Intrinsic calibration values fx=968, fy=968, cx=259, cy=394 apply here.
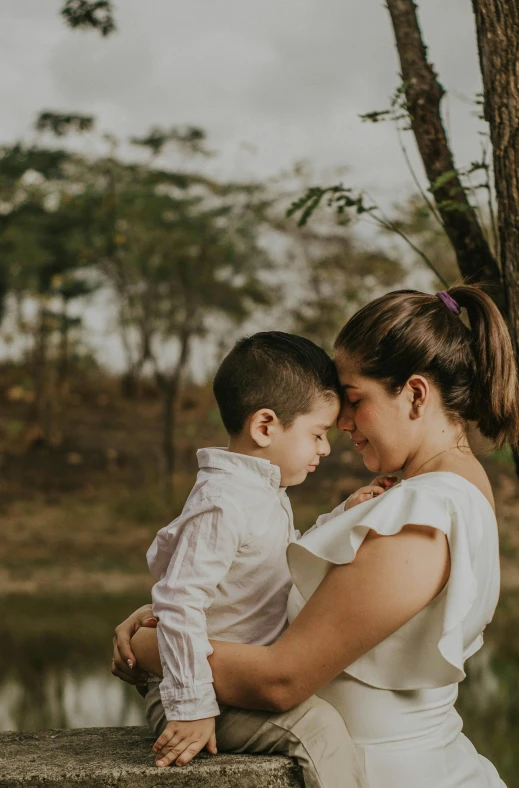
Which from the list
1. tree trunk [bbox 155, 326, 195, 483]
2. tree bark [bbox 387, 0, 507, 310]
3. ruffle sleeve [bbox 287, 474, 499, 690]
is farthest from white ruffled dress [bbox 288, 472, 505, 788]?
tree trunk [bbox 155, 326, 195, 483]

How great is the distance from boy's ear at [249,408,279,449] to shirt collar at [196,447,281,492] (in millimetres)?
37

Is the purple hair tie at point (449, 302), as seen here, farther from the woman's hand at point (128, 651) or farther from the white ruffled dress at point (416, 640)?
the woman's hand at point (128, 651)

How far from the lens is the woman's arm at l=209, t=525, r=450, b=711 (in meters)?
1.56

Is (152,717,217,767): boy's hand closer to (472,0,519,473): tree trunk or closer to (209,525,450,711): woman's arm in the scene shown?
(209,525,450,711): woman's arm

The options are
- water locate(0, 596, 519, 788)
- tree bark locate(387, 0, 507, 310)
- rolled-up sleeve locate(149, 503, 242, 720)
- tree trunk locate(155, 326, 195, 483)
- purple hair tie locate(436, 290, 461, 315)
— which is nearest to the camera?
rolled-up sleeve locate(149, 503, 242, 720)

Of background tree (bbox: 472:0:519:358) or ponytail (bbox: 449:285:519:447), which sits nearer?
ponytail (bbox: 449:285:519:447)

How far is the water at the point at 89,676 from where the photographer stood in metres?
6.48

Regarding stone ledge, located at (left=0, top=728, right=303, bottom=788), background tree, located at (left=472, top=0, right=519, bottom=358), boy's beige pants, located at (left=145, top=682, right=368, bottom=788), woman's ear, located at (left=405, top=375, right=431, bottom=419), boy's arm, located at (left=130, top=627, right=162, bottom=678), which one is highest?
background tree, located at (left=472, top=0, right=519, bottom=358)

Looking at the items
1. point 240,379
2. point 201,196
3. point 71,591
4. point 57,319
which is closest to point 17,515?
point 71,591

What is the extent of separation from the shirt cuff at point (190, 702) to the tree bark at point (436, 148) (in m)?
1.30

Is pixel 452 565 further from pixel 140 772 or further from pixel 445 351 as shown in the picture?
pixel 140 772

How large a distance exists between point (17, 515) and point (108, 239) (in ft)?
13.4

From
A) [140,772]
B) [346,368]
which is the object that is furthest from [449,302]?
[140,772]

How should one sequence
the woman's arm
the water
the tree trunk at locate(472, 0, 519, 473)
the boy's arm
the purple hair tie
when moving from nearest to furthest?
the woman's arm < the boy's arm < the purple hair tie < the tree trunk at locate(472, 0, 519, 473) < the water
